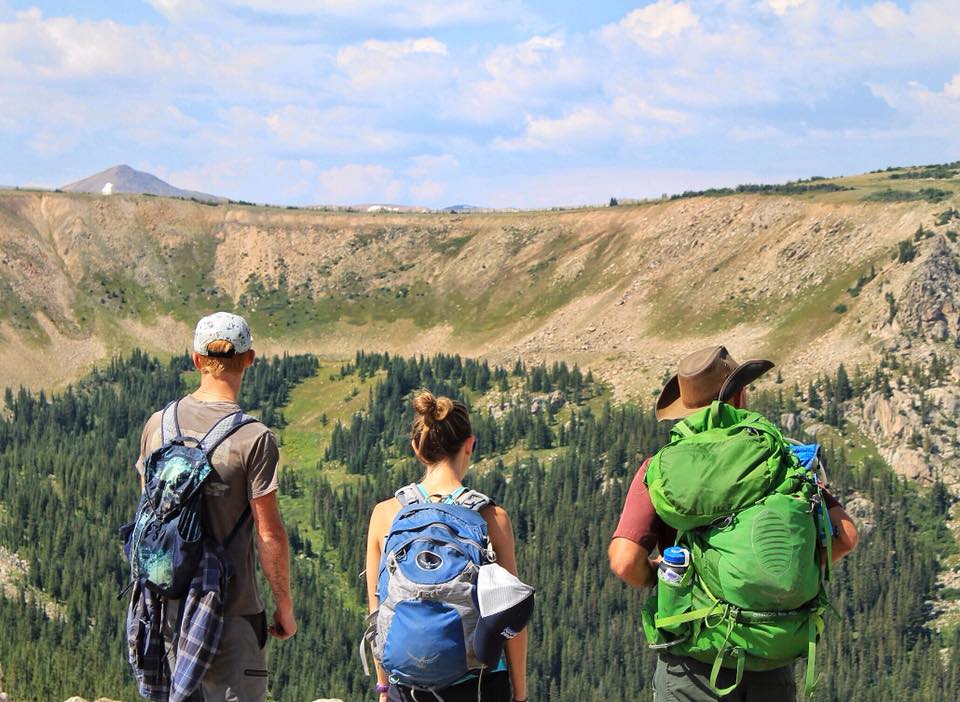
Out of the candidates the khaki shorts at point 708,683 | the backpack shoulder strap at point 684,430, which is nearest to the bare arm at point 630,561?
the khaki shorts at point 708,683

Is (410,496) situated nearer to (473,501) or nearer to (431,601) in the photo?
(473,501)

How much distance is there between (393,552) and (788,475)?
404cm

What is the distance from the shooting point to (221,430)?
12.3 meters

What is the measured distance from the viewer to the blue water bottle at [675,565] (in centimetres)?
Answer: 1112

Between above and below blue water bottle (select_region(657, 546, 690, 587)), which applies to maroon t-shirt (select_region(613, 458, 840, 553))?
above

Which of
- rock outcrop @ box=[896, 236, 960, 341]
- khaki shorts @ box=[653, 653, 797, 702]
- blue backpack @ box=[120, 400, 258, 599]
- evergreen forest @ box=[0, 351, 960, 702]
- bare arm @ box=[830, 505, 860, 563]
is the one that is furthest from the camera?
rock outcrop @ box=[896, 236, 960, 341]

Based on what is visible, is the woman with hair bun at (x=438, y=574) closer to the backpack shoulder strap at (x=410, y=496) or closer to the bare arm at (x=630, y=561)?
the backpack shoulder strap at (x=410, y=496)

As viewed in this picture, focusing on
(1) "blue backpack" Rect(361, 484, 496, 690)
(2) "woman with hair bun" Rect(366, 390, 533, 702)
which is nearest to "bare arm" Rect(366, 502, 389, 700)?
(2) "woman with hair bun" Rect(366, 390, 533, 702)

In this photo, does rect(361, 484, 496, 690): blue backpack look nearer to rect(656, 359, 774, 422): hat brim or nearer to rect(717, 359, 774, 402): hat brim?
rect(656, 359, 774, 422): hat brim

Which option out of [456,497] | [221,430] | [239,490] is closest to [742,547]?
[456,497]

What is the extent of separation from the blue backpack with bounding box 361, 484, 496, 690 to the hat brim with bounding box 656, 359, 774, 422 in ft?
8.59

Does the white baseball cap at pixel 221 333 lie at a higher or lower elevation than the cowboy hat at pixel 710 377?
higher

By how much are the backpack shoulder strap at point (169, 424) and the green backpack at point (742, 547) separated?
5250 millimetres

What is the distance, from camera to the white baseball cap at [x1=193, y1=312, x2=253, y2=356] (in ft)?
41.9
